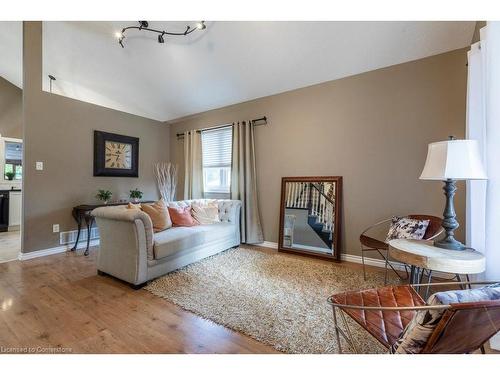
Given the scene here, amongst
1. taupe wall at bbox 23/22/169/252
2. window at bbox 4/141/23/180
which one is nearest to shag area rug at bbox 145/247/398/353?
taupe wall at bbox 23/22/169/252

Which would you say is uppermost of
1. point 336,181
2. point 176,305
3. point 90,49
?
point 90,49

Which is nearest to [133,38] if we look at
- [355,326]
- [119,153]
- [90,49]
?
[90,49]

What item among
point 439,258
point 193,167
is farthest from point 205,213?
point 439,258

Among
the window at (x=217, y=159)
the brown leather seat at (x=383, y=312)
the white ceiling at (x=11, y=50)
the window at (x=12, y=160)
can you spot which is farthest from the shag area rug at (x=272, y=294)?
the window at (x=12, y=160)

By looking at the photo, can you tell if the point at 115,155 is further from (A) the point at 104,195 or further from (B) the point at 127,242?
(B) the point at 127,242

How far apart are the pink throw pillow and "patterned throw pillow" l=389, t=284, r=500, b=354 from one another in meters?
2.62

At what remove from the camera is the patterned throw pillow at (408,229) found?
7.41 feet

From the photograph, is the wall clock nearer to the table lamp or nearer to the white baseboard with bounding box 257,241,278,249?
the white baseboard with bounding box 257,241,278,249

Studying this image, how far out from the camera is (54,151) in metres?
3.31

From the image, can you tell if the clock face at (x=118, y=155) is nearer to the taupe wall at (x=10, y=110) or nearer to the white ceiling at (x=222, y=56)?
the white ceiling at (x=222, y=56)

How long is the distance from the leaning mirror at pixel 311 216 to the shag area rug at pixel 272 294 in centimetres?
21
